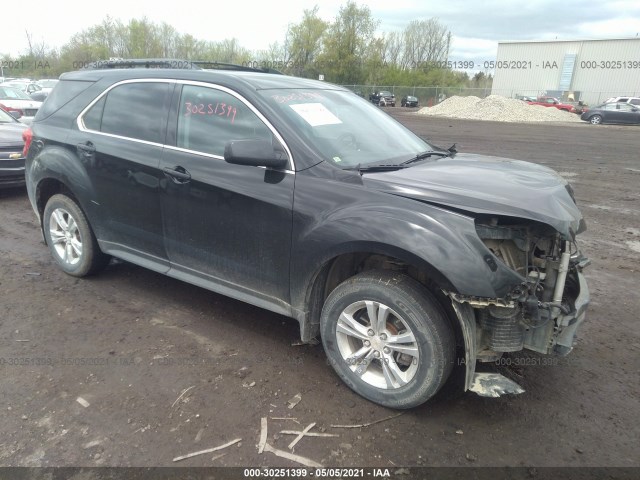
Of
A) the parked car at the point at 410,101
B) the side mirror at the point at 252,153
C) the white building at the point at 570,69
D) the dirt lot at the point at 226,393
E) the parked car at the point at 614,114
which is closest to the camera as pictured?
the dirt lot at the point at 226,393

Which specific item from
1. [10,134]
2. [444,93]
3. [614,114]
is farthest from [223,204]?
[444,93]

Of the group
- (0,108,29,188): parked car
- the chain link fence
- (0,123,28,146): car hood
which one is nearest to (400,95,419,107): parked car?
the chain link fence

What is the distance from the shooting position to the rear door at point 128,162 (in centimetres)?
374

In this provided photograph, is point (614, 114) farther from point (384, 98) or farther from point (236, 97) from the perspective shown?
point (236, 97)

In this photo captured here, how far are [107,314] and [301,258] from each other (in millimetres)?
1964

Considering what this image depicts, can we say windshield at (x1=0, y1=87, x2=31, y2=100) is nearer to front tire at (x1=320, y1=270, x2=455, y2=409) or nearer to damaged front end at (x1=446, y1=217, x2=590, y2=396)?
front tire at (x1=320, y1=270, x2=455, y2=409)

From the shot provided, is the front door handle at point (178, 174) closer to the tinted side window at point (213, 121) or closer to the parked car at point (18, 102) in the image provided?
the tinted side window at point (213, 121)

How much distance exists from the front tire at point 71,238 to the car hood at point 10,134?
4.08 metres

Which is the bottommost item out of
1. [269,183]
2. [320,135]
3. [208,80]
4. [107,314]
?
[107,314]

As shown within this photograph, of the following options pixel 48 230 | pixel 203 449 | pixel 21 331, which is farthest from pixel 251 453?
pixel 48 230

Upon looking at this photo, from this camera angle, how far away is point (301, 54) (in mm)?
61500

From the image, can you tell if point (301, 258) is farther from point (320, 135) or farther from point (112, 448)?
point (112, 448)

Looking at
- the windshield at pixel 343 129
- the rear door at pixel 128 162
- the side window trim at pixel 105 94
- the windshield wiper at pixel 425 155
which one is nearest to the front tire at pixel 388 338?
the windshield at pixel 343 129

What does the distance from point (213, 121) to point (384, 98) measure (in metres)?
47.6
